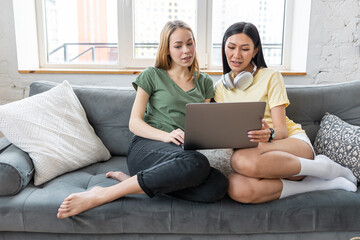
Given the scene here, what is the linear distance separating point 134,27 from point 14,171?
4.82 ft

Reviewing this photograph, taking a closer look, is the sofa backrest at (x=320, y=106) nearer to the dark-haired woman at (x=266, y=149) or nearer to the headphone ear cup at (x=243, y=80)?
the dark-haired woman at (x=266, y=149)

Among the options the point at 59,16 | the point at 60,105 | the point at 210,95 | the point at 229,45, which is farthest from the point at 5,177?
the point at 59,16

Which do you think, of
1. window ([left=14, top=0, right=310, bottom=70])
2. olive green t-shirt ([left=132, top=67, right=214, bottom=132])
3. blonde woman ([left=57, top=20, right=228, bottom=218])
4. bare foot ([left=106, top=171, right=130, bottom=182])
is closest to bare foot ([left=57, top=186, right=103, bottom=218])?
blonde woman ([left=57, top=20, right=228, bottom=218])

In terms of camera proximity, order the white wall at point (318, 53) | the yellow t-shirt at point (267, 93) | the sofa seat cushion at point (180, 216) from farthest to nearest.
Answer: the white wall at point (318, 53), the yellow t-shirt at point (267, 93), the sofa seat cushion at point (180, 216)

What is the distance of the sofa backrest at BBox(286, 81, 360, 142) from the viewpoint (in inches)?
71.3

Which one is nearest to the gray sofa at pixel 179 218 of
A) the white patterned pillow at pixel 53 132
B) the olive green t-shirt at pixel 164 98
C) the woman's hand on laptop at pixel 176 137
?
the white patterned pillow at pixel 53 132

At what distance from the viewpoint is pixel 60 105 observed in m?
1.70

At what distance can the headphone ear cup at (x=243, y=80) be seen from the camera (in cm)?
156

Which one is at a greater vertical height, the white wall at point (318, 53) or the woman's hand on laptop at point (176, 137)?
the white wall at point (318, 53)

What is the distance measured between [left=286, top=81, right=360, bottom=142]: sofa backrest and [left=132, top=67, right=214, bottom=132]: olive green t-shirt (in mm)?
543

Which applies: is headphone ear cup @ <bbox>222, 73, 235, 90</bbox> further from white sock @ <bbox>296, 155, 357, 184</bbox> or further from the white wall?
the white wall

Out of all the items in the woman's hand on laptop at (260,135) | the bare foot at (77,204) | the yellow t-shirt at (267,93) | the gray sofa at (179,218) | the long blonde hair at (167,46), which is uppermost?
the long blonde hair at (167,46)

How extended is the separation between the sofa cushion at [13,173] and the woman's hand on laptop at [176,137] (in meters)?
0.60

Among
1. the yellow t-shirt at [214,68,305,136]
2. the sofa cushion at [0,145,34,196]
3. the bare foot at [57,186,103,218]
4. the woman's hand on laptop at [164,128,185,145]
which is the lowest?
the bare foot at [57,186,103,218]
